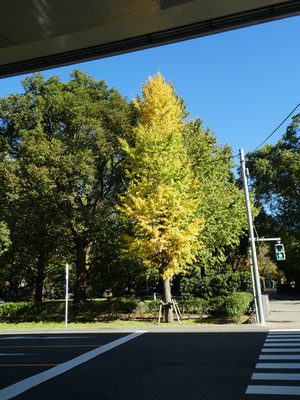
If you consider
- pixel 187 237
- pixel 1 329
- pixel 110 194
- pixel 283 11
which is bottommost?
pixel 1 329

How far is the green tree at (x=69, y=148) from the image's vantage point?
1814 cm

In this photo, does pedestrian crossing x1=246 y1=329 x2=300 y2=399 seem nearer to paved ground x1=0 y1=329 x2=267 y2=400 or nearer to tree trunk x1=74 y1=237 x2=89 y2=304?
paved ground x1=0 y1=329 x2=267 y2=400

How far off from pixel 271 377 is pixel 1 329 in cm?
1510

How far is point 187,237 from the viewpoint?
580 inches

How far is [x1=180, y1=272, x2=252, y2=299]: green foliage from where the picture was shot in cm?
1894

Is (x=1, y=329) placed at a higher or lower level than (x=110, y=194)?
lower

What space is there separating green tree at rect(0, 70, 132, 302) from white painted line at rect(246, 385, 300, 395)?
572 inches

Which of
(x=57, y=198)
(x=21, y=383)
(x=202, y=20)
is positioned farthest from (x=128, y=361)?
(x=57, y=198)

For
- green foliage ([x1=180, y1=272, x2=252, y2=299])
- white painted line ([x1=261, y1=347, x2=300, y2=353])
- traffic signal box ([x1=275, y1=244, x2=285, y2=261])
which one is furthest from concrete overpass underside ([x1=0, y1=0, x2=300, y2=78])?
green foliage ([x1=180, y1=272, x2=252, y2=299])

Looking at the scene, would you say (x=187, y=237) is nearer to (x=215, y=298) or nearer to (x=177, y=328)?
(x=177, y=328)

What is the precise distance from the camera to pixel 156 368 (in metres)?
6.94

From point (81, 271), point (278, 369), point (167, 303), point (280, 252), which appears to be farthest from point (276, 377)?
point (81, 271)

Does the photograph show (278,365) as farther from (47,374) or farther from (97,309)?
(97,309)

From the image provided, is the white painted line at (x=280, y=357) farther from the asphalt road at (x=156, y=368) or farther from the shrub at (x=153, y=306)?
the shrub at (x=153, y=306)
